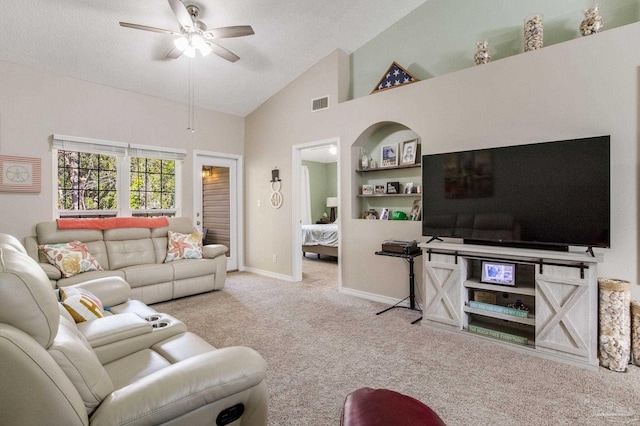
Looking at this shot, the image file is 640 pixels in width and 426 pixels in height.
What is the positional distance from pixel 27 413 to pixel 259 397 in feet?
2.30

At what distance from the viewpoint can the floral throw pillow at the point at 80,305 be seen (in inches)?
73.5

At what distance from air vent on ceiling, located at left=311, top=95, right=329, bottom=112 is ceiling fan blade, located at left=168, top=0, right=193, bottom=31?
7.02 feet

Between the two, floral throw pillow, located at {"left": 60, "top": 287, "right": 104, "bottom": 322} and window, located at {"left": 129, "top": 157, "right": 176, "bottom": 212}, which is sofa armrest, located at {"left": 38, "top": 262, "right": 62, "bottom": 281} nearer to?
window, located at {"left": 129, "top": 157, "right": 176, "bottom": 212}

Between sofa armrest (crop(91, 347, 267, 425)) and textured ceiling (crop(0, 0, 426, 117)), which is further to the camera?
textured ceiling (crop(0, 0, 426, 117))

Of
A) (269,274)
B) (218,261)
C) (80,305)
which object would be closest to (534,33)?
(80,305)

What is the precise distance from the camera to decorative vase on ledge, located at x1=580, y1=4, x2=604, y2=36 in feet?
8.96

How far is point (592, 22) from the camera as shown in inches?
108

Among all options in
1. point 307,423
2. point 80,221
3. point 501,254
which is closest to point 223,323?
point 307,423

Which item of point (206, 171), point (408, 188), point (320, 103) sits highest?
point (320, 103)

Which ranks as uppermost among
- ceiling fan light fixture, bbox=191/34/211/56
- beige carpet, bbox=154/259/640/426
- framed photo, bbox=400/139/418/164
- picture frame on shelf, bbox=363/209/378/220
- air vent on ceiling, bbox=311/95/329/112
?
ceiling fan light fixture, bbox=191/34/211/56

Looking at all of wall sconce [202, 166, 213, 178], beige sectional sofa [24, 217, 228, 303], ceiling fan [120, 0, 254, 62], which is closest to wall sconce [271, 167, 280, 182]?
wall sconce [202, 166, 213, 178]

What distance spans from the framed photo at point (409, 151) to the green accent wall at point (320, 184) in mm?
5548

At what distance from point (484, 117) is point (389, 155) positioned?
1261 millimetres

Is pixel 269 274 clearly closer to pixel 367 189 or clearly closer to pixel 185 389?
pixel 367 189
